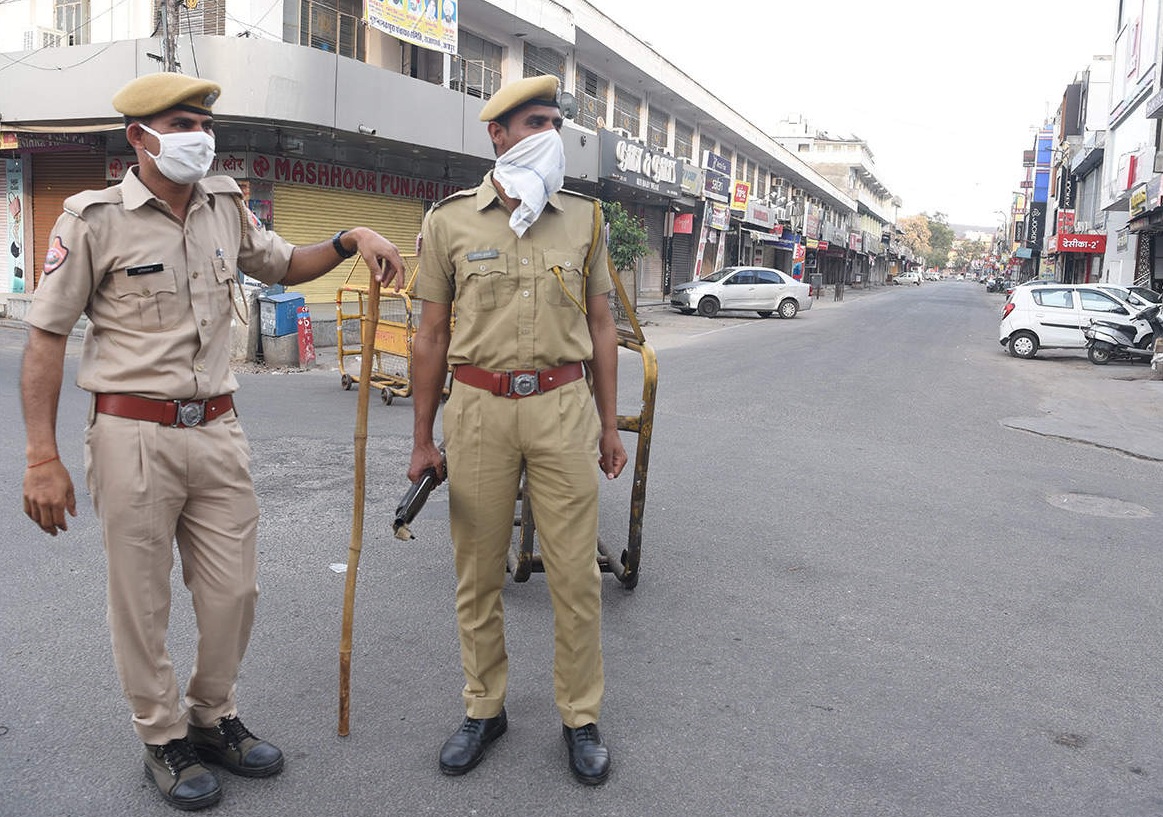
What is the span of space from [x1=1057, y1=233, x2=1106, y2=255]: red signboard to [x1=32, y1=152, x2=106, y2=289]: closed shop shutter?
3275 cm

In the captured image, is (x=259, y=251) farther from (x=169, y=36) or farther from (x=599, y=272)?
(x=169, y=36)

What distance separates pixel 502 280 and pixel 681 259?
34.4 metres

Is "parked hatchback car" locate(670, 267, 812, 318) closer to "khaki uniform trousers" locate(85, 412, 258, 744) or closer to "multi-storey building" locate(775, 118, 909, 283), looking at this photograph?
"khaki uniform trousers" locate(85, 412, 258, 744)

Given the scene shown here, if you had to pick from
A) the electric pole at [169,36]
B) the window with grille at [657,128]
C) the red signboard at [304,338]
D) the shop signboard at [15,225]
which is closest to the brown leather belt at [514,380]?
the red signboard at [304,338]

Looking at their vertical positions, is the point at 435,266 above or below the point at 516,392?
above

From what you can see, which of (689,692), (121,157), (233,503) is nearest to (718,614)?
(689,692)

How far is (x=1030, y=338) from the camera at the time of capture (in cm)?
1783

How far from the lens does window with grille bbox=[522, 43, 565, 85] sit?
23.7 meters

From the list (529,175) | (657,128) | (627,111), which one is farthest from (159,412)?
(657,128)

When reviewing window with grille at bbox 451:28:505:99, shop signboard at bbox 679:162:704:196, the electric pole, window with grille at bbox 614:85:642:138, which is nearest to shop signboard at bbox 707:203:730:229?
shop signboard at bbox 679:162:704:196

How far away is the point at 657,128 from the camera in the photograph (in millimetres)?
33688

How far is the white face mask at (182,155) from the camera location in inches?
103

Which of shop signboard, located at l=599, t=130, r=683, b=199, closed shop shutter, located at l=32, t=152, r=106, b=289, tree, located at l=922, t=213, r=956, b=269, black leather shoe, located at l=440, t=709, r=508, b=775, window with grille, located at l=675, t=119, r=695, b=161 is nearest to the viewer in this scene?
black leather shoe, located at l=440, t=709, r=508, b=775

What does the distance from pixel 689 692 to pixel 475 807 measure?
1044mm
